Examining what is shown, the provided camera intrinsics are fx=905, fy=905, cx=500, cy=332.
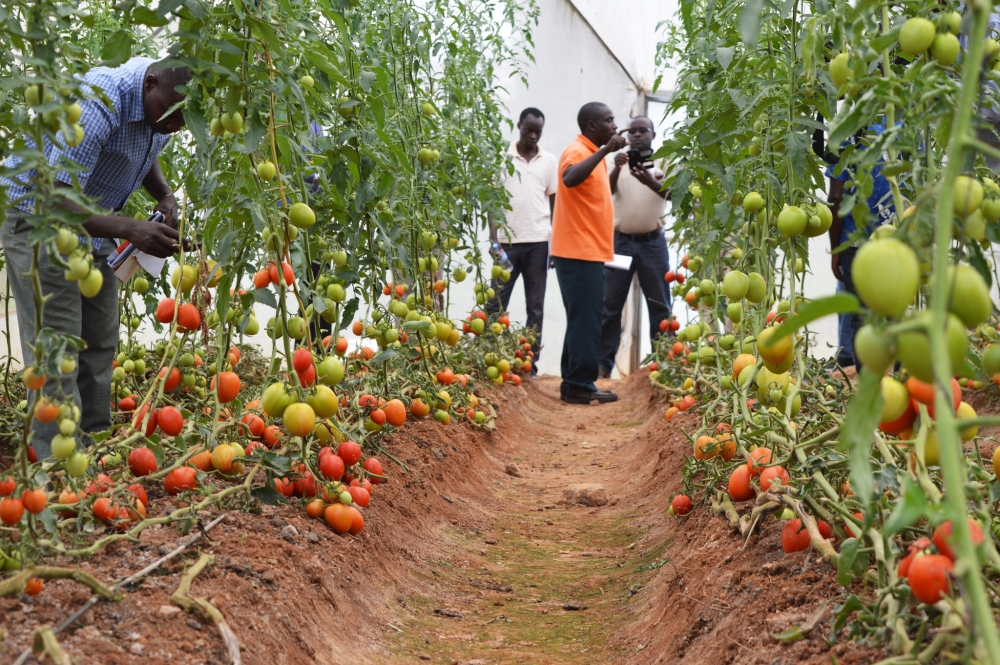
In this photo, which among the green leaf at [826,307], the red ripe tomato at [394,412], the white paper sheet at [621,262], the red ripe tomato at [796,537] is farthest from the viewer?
the white paper sheet at [621,262]

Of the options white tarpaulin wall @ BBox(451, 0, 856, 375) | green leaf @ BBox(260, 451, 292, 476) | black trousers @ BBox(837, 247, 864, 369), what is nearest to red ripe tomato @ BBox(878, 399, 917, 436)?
green leaf @ BBox(260, 451, 292, 476)

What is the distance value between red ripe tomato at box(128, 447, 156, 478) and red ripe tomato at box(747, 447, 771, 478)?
1287mm

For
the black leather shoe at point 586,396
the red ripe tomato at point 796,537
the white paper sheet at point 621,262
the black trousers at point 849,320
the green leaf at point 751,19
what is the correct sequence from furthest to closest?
the black leather shoe at point 586,396
the white paper sheet at point 621,262
the black trousers at point 849,320
the red ripe tomato at point 796,537
the green leaf at point 751,19

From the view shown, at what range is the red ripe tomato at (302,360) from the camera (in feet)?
6.47

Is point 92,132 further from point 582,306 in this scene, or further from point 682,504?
point 582,306

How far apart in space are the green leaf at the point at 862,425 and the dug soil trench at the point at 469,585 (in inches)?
23.8

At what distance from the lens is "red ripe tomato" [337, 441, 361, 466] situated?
2199 mm

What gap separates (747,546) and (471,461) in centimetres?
170

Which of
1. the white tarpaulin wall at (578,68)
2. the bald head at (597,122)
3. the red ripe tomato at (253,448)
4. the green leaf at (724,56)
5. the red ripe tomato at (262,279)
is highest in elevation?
the white tarpaulin wall at (578,68)

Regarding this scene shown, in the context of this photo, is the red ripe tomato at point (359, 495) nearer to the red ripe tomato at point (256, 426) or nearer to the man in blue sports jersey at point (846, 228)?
the red ripe tomato at point (256, 426)

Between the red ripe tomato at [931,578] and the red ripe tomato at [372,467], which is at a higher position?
the red ripe tomato at [931,578]

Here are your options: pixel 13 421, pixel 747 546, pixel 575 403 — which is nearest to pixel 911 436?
pixel 747 546

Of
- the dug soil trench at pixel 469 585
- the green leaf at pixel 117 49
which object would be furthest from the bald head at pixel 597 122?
the green leaf at pixel 117 49

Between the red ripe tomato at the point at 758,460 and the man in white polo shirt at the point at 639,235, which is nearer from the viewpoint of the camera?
the red ripe tomato at the point at 758,460
